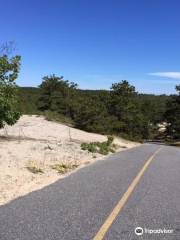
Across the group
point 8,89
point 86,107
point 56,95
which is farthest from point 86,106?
point 8,89

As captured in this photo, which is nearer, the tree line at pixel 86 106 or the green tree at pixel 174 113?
the tree line at pixel 86 106

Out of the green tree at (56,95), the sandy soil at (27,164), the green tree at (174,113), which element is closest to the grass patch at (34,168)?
the sandy soil at (27,164)

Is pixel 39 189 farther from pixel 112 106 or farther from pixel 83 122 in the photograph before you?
pixel 112 106

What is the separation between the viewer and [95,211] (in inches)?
316

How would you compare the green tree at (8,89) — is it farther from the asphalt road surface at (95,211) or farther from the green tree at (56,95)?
the green tree at (56,95)

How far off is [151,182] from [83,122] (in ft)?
123

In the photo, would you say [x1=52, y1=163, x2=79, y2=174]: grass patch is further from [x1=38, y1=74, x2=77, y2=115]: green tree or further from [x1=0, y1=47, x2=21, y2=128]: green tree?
[x1=38, y1=74, x2=77, y2=115]: green tree

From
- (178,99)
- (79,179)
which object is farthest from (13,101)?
(178,99)

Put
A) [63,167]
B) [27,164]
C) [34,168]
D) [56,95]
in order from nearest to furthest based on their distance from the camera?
[34,168]
[27,164]
[63,167]
[56,95]

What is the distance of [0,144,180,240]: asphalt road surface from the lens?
650cm

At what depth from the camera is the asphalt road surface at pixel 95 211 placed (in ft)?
21.3

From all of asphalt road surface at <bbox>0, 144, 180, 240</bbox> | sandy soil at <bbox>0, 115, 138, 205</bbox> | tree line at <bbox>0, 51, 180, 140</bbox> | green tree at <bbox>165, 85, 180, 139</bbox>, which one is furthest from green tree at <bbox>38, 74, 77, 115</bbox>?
asphalt road surface at <bbox>0, 144, 180, 240</bbox>

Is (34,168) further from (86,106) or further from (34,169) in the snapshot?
(86,106)

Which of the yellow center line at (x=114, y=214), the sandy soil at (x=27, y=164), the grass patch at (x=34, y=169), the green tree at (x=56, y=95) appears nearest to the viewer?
the yellow center line at (x=114, y=214)
